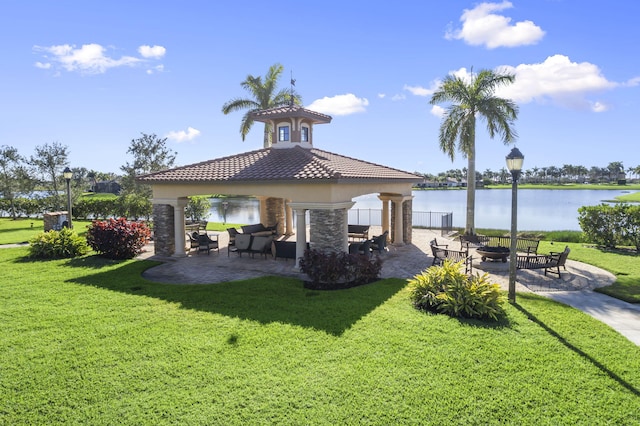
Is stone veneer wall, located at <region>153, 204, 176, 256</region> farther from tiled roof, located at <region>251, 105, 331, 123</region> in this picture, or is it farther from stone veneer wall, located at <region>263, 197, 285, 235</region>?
stone veneer wall, located at <region>263, 197, 285, 235</region>

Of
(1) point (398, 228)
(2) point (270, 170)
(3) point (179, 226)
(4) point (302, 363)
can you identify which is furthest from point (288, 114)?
(4) point (302, 363)

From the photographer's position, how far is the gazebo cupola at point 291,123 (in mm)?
17703

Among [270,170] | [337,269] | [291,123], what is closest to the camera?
[337,269]

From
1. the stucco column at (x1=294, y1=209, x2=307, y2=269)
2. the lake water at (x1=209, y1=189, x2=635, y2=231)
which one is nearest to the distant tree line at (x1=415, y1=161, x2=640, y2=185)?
the lake water at (x1=209, y1=189, x2=635, y2=231)

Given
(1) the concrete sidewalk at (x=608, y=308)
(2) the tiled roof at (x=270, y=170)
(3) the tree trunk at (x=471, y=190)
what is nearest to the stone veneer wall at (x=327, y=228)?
(2) the tiled roof at (x=270, y=170)

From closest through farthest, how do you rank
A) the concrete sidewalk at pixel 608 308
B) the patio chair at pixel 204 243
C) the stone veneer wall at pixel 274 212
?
the concrete sidewalk at pixel 608 308, the patio chair at pixel 204 243, the stone veneer wall at pixel 274 212

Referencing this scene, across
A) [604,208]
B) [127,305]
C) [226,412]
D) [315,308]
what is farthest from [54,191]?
[604,208]

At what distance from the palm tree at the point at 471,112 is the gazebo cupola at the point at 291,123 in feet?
25.8

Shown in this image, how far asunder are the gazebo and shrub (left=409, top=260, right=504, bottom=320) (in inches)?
155

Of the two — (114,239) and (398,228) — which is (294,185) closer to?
(398,228)

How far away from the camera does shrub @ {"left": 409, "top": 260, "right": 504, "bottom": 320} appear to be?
895 centimetres

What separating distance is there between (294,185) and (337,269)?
338cm

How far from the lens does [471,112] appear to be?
21672 mm

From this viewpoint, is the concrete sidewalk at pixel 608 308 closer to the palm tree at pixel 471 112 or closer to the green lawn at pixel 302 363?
the green lawn at pixel 302 363
